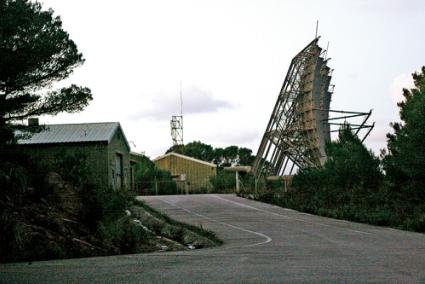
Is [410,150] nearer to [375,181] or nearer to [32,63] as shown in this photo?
[375,181]

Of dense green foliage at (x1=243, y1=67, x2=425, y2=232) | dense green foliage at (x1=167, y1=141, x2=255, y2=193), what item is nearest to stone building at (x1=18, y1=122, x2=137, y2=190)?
dense green foliage at (x1=243, y1=67, x2=425, y2=232)

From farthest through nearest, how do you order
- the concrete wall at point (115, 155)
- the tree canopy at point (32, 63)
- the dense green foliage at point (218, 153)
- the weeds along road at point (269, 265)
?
the dense green foliage at point (218, 153) < the concrete wall at point (115, 155) < the tree canopy at point (32, 63) < the weeds along road at point (269, 265)

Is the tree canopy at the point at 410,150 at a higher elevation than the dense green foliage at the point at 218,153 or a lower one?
lower

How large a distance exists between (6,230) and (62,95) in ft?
34.8

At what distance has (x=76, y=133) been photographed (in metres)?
44.2

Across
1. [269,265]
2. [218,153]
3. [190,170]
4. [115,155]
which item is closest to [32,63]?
[269,265]

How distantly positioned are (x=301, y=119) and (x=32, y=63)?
3023 cm

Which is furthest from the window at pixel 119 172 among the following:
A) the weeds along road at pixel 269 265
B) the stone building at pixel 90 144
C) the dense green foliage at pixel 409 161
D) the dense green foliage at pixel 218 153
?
the dense green foliage at pixel 218 153

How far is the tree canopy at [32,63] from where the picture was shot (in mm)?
20641

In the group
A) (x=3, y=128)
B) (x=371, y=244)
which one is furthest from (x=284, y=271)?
(x=3, y=128)

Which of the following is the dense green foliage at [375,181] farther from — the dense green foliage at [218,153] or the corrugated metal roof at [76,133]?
the dense green foliage at [218,153]

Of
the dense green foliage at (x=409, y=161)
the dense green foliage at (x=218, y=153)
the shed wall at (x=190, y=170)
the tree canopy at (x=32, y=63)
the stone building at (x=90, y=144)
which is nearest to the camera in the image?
the tree canopy at (x=32, y=63)

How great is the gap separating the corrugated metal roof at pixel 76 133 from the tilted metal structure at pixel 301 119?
13161 millimetres

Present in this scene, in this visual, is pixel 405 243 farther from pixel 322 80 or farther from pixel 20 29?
pixel 322 80
